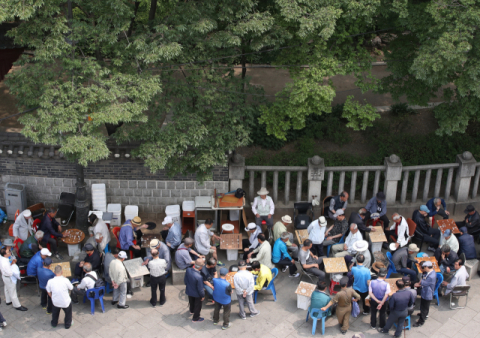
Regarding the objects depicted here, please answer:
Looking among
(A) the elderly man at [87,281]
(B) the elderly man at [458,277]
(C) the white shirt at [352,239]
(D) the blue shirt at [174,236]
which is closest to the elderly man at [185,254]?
(D) the blue shirt at [174,236]

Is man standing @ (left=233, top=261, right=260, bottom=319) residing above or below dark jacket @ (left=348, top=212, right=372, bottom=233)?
below

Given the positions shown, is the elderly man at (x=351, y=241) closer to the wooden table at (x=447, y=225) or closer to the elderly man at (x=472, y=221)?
the wooden table at (x=447, y=225)

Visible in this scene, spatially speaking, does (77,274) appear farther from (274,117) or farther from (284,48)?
(284,48)

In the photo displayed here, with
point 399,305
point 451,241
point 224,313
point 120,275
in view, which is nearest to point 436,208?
point 451,241

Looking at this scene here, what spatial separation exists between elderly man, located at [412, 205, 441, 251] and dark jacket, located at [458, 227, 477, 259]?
0.94 metres

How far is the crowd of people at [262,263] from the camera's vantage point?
12.4 meters

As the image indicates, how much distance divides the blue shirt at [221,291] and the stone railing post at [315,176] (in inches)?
207

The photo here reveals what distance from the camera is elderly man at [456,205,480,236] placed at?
15.5 metres

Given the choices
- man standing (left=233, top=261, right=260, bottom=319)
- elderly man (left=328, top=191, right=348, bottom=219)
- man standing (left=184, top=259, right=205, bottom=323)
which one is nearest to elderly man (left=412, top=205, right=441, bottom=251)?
elderly man (left=328, top=191, right=348, bottom=219)

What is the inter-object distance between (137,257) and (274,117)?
5681 mm

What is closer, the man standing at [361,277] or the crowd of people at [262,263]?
the crowd of people at [262,263]

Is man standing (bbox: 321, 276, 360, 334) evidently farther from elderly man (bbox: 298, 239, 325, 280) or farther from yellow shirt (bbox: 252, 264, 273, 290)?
yellow shirt (bbox: 252, 264, 273, 290)

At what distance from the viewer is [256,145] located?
63.8 ft

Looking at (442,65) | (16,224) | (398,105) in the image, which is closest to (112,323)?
(16,224)
